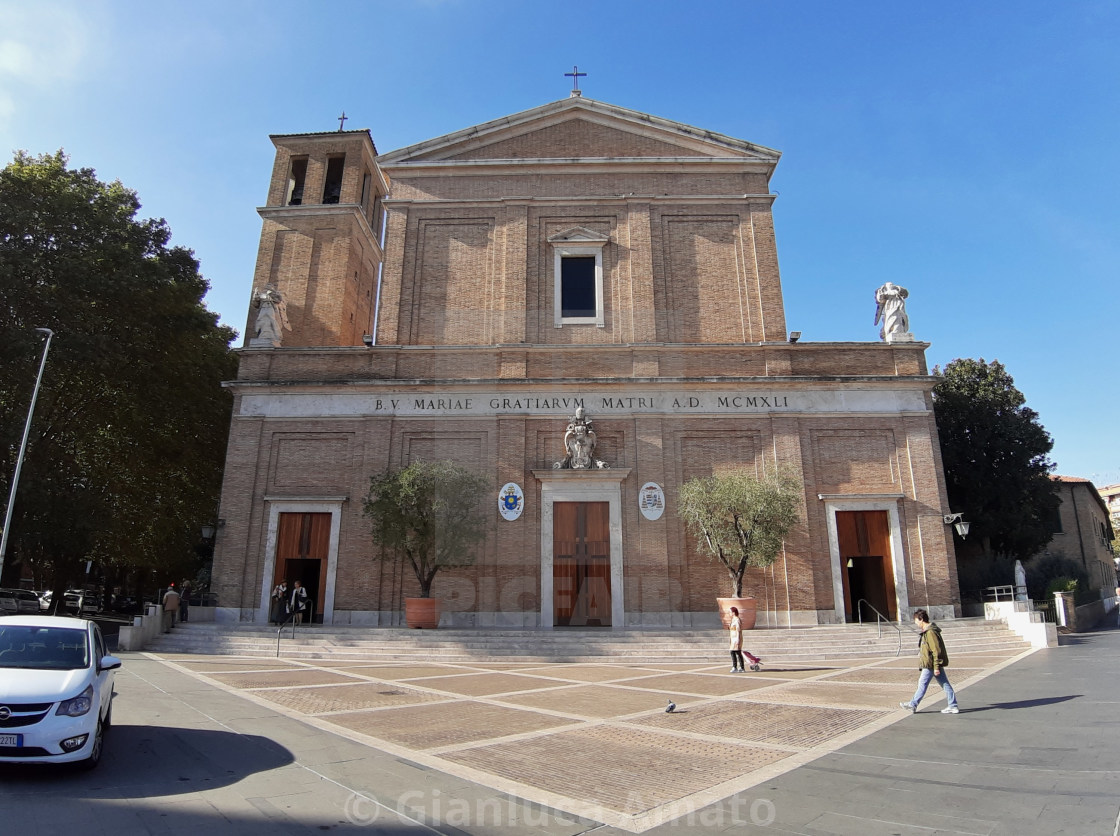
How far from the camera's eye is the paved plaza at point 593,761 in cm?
514

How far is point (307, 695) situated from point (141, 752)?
3.82 m

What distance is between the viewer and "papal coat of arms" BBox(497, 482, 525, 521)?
2072 centimetres

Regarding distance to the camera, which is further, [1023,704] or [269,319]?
[269,319]

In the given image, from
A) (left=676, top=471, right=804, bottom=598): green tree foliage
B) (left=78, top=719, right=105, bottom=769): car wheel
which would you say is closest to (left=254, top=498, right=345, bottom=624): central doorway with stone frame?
(left=676, top=471, right=804, bottom=598): green tree foliage

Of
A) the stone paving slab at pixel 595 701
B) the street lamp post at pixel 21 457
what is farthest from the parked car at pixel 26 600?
the stone paving slab at pixel 595 701

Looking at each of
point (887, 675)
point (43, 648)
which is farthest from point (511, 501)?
point (43, 648)

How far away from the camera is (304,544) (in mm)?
21062

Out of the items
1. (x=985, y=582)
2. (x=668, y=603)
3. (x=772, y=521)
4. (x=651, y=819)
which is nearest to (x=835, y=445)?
(x=772, y=521)

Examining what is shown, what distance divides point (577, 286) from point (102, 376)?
1720 centimetres

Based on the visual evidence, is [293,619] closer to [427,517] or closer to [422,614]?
[422,614]

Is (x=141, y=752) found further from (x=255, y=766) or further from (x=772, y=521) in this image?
(x=772, y=521)

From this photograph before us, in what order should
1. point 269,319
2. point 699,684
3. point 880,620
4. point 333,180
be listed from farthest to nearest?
point 333,180
point 269,319
point 880,620
point 699,684

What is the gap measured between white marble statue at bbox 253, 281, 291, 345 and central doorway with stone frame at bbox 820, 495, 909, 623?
18.6m

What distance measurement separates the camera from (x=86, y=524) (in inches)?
871
